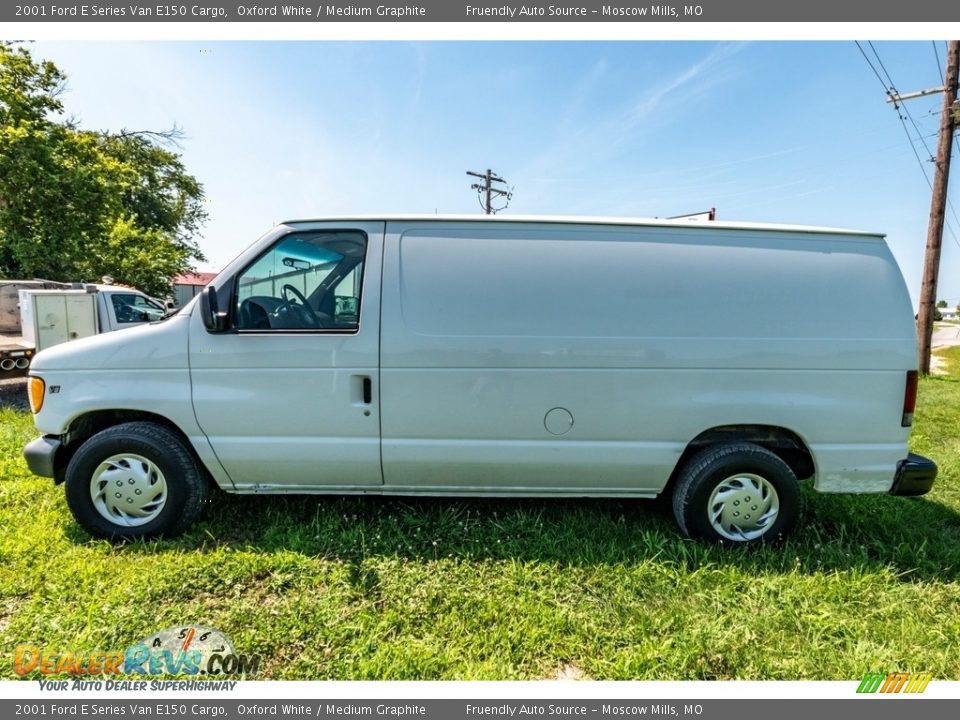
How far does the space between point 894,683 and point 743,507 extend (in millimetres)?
1046

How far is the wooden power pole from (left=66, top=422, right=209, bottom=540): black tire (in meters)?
13.8

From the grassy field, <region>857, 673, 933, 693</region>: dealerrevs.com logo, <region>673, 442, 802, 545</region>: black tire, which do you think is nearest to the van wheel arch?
the grassy field

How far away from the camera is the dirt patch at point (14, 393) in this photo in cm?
669

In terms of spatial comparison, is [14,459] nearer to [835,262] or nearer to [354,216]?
[354,216]

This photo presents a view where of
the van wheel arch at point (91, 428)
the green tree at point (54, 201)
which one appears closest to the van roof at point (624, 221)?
the van wheel arch at point (91, 428)

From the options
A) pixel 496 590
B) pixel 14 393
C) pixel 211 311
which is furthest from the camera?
pixel 14 393

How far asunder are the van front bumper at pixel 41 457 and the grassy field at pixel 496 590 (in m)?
0.48

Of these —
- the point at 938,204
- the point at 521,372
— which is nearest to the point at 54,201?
the point at 521,372

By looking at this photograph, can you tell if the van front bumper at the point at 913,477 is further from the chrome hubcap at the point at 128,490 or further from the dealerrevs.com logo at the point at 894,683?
the chrome hubcap at the point at 128,490

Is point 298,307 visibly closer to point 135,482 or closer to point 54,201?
point 135,482

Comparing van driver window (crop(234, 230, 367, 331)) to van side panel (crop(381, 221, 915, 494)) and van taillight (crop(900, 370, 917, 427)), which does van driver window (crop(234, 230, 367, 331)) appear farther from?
van taillight (crop(900, 370, 917, 427))

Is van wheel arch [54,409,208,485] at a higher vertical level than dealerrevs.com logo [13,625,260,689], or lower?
higher

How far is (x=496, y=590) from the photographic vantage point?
8.68 ft

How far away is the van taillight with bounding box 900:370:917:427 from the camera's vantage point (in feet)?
9.39
